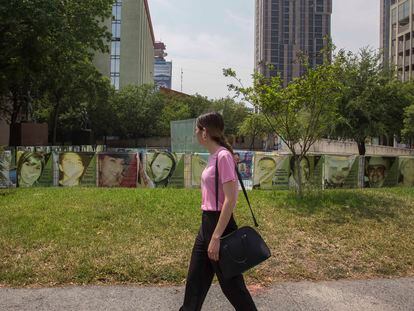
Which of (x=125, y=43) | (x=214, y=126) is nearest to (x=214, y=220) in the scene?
(x=214, y=126)

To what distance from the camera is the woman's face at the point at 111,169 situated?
16781 mm

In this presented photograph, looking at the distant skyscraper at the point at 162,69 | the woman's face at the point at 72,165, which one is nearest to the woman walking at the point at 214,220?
the woman's face at the point at 72,165

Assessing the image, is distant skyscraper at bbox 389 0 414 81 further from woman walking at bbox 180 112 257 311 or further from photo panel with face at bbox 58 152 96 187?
woman walking at bbox 180 112 257 311

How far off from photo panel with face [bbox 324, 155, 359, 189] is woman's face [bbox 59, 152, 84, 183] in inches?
324

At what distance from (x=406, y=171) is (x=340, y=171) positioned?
9.85ft

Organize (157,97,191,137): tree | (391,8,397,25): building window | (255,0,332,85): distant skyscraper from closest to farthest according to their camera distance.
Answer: (255,0,332,85): distant skyscraper < (157,97,191,137): tree < (391,8,397,25): building window

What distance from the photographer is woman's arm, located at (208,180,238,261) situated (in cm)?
339

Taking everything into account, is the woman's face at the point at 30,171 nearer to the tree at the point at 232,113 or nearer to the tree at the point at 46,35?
the tree at the point at 46,35

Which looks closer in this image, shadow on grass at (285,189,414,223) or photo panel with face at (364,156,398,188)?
shadow on grass at (285,189,414,223)

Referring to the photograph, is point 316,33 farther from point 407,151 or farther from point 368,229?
point 407,151

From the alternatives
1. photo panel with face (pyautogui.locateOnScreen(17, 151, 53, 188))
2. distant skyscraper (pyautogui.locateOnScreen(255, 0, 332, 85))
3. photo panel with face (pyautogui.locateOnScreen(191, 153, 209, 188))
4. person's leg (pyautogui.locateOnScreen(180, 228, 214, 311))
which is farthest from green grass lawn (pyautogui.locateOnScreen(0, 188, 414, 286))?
photo panel with face (pyautogui.locateOnScreen(17, 151, 53, 188))

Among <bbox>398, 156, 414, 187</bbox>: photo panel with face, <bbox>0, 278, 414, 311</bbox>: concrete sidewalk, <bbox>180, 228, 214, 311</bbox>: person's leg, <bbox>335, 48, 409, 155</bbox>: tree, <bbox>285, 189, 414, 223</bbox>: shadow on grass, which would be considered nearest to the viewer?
<bbox>180, 228, 214, 311</bbox>: person's leg

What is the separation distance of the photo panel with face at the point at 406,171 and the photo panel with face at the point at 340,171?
2.00 metres

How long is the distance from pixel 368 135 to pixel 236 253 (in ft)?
93.3
